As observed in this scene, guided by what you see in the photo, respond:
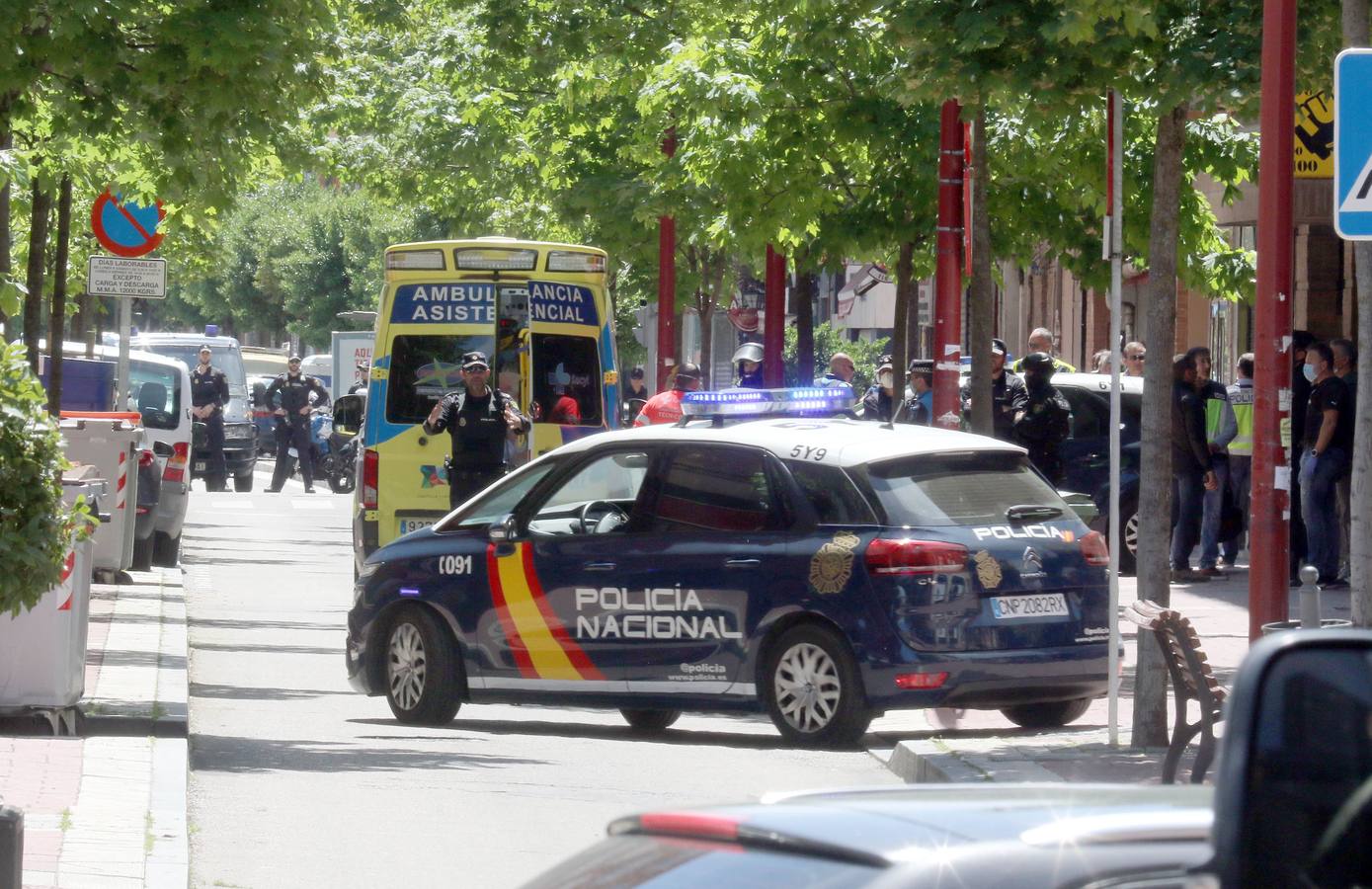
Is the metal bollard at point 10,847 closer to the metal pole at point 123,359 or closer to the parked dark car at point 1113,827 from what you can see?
the parked dark car at point 1113,827

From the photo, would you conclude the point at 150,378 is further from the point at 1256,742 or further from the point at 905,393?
the point at 1256,742

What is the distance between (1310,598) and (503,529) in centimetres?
530

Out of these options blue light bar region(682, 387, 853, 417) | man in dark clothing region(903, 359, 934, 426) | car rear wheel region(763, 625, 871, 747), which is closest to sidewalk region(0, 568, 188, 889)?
car rear wheel region(763, 625, 871, 747)

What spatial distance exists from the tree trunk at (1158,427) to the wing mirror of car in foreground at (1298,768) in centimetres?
762

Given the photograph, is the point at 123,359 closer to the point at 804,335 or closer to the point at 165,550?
the point at 165,550

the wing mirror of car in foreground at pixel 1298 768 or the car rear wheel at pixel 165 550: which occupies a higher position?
the wing mirror of car in foreground at pixel 1298 768

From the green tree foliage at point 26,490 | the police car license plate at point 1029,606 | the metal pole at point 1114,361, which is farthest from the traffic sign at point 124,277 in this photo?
the green tree foliage at point 26,490

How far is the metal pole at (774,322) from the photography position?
2480cm

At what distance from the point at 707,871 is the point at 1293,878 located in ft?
2.31

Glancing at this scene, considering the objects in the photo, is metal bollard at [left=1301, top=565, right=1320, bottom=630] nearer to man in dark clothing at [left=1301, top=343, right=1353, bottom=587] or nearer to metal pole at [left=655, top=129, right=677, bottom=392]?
man in dark clothing at [left=1301, top=343, right=1353, bottom=587]

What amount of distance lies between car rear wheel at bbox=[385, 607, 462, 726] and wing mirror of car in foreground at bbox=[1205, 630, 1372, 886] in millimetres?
9541

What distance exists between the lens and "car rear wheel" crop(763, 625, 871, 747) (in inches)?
416

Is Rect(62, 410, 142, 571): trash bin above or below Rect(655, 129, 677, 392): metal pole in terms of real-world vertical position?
below

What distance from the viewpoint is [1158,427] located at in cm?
1009
